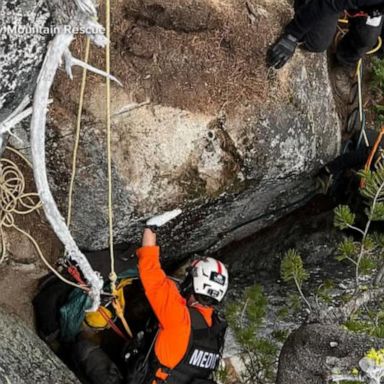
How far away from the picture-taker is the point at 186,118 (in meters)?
5.39

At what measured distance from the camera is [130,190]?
539 cm

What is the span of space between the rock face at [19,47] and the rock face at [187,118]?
125 centimetres

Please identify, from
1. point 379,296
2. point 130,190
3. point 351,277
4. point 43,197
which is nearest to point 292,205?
point 351,277

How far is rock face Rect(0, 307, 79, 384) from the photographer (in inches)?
183

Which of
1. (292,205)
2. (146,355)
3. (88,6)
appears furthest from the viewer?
(292,205)

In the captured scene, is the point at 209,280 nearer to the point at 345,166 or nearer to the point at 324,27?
the point at 345,166

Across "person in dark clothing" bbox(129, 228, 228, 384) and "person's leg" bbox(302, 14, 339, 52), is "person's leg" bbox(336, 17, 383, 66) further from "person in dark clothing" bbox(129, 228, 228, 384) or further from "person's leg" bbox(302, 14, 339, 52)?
"person in dark clothing" bbox(129, 228, 228, 384)

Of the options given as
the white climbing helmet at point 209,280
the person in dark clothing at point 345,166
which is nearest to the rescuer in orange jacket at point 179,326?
the white climbing helmet at point 209,280

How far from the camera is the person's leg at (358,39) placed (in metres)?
5.86

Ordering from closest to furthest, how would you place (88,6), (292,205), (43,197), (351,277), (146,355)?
(88,6) < (43,197) < (146,355) < (351,277) < (292,205)

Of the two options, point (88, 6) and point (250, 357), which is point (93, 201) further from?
point (88, 6)

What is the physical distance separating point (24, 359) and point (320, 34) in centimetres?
357

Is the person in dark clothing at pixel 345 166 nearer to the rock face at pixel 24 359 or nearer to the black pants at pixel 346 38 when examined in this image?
the black pants at pixel 346 38

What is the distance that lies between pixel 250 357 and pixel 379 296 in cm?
121
